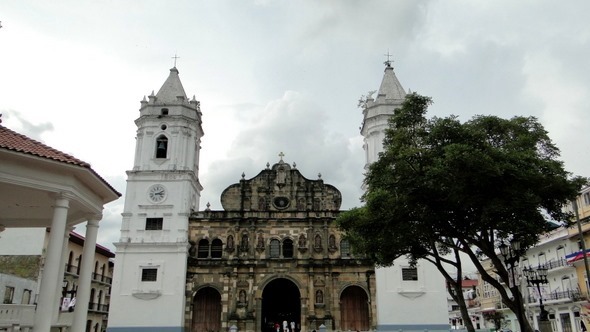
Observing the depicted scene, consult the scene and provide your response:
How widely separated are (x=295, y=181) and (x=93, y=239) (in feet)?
88.9

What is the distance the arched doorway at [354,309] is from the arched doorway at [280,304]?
3.33 m

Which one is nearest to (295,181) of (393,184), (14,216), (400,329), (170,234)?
(170,234)

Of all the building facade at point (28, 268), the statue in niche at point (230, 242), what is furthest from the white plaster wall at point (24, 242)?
the statue in niche at point (230, 242)

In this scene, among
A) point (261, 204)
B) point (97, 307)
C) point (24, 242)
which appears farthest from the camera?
point (97, 307)

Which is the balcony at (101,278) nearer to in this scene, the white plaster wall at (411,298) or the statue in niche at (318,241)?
the statue in niche at (318,241)

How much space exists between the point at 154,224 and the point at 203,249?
404cm

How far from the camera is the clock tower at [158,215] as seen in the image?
113ft

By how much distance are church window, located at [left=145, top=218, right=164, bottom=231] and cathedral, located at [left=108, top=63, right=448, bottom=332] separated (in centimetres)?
7

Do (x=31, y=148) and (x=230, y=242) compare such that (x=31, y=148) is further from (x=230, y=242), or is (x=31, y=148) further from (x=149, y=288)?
(x=230, y=242)

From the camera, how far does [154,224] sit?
36812 millimetres

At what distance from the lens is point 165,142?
38.6 metres

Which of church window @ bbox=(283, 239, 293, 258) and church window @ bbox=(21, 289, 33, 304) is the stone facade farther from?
church window @ bbox=(21, 289, 33, 304)

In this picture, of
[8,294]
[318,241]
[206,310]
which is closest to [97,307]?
Result: [206,310]

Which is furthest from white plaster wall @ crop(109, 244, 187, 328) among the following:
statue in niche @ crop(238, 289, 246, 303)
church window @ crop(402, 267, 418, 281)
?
church window @ crop(402, 267, 418, 281)
